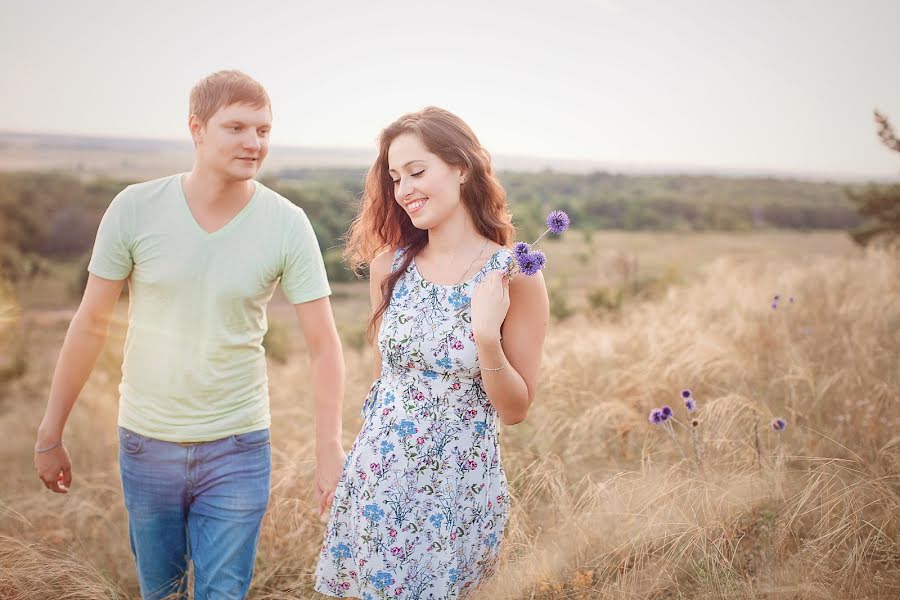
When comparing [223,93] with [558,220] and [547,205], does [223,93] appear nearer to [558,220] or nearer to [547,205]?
[558,220]

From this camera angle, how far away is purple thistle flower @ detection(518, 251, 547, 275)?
2.03m

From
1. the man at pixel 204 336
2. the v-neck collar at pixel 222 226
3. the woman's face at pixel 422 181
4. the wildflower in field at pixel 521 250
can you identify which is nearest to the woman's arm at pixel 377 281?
the man at pixel 204 336

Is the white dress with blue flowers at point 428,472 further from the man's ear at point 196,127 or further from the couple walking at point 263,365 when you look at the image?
the man's ear at point 196,127

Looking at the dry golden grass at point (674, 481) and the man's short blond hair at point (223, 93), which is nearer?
the man's short blond hair at point (223, 93)

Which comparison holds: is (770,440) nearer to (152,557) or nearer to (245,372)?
(245,372)

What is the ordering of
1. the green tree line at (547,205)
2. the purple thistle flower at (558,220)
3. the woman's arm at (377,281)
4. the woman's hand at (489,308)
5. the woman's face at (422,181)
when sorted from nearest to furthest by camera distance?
the woman's hand at (489,308) < the purple thistle flower at (558,220) < the woman's face at (422,181) < the woman's arm at (377,281) < the green tree line at (547,205)

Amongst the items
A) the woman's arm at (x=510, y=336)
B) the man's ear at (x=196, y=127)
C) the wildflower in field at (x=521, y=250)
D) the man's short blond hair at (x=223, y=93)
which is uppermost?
the man's short blond hair at (x=223, y=93)

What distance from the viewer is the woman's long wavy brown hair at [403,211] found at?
2.33 m

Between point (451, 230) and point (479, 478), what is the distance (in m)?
0.87

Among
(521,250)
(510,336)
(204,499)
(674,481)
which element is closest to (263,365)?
(204,499)

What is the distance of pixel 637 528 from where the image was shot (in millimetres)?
2791

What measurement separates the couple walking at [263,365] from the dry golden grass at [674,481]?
46cm

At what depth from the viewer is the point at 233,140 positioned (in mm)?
2266

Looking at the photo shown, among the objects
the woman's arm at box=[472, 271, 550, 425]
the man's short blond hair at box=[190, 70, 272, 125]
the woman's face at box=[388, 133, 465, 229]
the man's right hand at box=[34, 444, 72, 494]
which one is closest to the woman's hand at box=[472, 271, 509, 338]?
the woman's arm at box=[472, 271, 550, 425]
